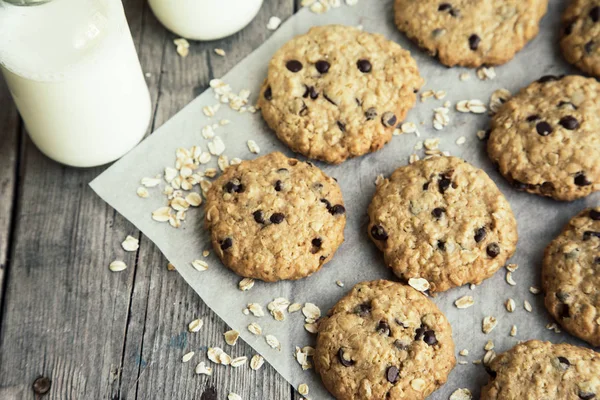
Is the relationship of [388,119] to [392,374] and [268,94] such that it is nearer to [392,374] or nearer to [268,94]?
[268,94]

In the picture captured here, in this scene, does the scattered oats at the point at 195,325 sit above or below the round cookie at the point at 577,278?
below

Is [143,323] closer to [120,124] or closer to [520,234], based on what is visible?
[120,124]

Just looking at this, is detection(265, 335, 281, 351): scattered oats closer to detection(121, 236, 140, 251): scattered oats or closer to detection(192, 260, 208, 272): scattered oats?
detection(192, 260, 208, 272): scattered oats

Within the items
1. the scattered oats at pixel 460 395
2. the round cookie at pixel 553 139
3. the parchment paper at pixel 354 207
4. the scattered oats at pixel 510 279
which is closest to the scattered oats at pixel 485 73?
the parchment paper at pixel 354 207

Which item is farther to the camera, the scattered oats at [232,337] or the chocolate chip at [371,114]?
the chocolate chip at [371,114]

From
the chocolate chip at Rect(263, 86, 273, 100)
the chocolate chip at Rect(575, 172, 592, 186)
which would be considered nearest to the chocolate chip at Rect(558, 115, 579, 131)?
the chocolate chip at Rect(575, 172, 592, 186)

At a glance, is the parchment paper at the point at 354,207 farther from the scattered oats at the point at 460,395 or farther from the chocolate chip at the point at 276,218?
the chocolate chip at the point at 276,218

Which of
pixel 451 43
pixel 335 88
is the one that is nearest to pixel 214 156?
pixel 335 88
